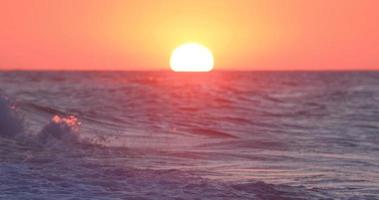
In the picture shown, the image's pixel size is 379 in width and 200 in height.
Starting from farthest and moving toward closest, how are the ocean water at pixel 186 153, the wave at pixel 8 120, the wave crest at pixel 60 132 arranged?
the wave at pixel 8 120
the wave crest at pixel 60 132
the ocean water at pixel 186 153

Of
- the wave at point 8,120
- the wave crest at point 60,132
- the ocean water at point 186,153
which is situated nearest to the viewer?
the ocean water at point 186,153

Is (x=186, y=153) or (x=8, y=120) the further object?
(x=8, y=120)

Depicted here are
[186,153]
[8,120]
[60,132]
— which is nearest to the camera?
[186,153]

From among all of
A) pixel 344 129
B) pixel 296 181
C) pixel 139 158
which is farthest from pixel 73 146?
pixel 344 129

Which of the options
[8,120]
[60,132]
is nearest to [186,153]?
[60,132]

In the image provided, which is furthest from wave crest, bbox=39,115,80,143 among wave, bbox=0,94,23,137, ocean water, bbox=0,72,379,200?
wave, bbox=0,94,23,137

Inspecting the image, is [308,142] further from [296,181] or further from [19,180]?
[19,180]

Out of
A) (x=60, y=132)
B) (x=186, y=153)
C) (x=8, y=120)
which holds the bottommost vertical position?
(x=186, y=153)

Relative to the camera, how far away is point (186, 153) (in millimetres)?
14773

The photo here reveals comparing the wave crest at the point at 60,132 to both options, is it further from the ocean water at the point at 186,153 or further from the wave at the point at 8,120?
the wave at the point at 8,120

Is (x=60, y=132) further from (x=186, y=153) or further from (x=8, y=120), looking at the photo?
(x=186, y=153)

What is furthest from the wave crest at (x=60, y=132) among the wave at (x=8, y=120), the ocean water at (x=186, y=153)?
the wave at (x=8, y=120)

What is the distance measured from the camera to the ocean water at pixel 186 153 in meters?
9.83

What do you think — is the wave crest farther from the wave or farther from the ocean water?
the wave
